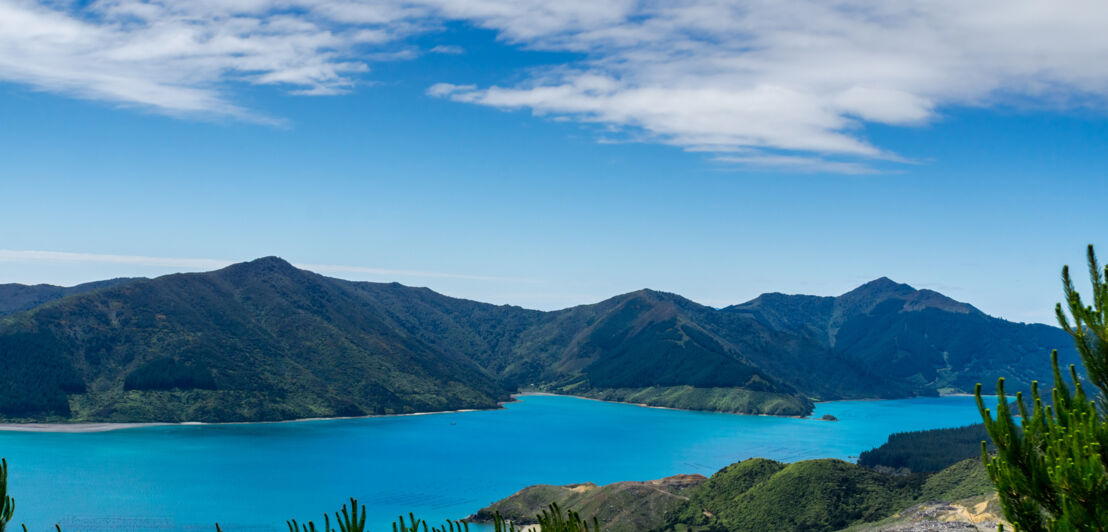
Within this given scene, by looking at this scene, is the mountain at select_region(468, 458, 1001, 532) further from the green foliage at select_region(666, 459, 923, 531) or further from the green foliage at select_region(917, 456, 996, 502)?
the green foliage at select_region(666, 459, 923, 531)

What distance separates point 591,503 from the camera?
130750mm

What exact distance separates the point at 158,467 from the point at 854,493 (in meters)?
159

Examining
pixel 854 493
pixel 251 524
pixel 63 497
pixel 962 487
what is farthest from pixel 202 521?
pixel 962 487

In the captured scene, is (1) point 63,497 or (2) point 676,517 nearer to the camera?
(2) point 676,517

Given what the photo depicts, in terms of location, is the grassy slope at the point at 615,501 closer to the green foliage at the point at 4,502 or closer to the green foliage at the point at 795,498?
the green foliage at the point at 795,498

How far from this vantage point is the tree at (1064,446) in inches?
682

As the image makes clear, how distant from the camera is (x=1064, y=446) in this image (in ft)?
57.9

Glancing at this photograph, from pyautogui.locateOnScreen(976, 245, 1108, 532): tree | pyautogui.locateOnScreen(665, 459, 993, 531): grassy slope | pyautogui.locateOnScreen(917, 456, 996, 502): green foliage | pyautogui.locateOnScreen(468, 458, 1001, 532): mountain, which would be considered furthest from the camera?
pyautogui.locateOnScreen(665, 459, 993, 531): grassy slope

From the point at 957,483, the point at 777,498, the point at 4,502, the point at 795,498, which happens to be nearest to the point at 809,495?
the point at 795,498

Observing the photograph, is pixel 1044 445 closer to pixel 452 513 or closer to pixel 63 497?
pixel 452 513

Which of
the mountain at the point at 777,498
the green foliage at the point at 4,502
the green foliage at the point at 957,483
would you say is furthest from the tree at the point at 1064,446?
the green foliage at the point at 957,483

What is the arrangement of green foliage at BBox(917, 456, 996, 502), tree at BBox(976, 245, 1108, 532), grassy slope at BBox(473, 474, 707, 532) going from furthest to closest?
grassy slope at BBox(473, 474, 707, 532) < green foliage at BBox(917, 456, 996, 502) < tree at BBox(976, 245, 1108, 532)

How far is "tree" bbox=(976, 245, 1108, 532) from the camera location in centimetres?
1733

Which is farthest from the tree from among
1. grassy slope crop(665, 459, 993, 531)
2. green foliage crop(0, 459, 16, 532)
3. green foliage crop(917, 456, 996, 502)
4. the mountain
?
green foliage crop(917, 456, 996, 502)
